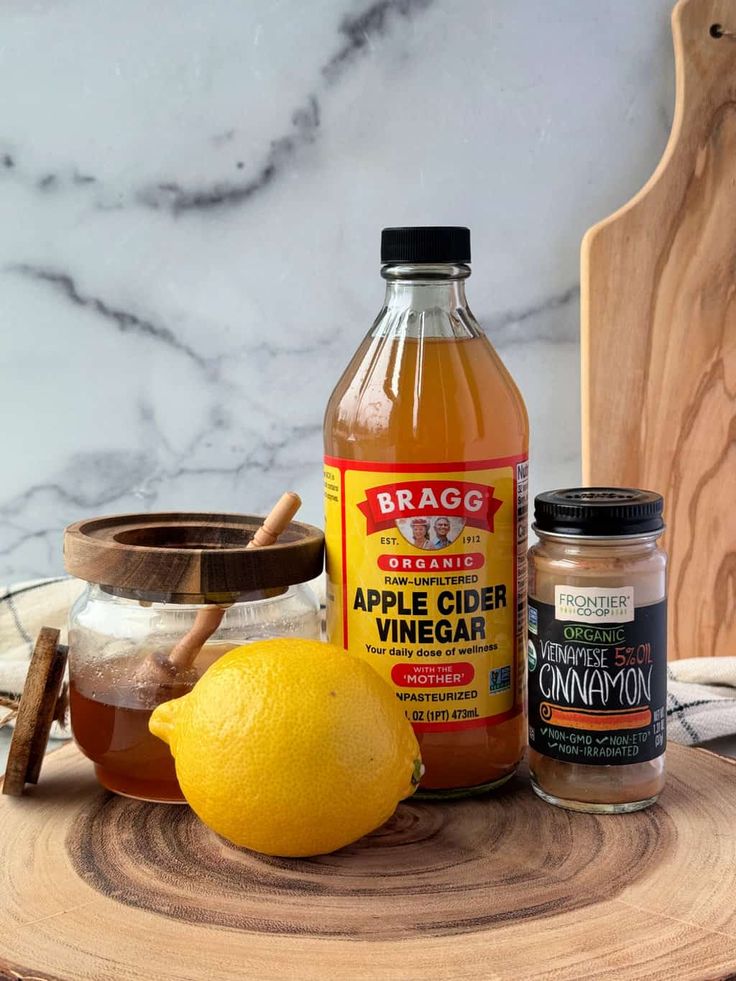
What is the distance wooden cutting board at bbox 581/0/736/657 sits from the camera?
131 cm

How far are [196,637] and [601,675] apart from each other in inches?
10.9

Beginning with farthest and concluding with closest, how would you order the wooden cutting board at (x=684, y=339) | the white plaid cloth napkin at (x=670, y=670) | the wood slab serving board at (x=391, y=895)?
1. the wooden cutting board at (x=684, y=339)
2. the white plaid cloth napkin at (x=670, y=670)
3. the wood slab serving board at (x=391, y=895)

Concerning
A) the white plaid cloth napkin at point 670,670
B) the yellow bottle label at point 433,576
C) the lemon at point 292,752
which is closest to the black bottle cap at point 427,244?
the yellow bottle label at point 433,576

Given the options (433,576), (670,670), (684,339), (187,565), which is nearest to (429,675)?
(433,576)

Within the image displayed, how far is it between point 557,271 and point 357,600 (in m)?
0.75

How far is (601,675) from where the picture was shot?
745 mm

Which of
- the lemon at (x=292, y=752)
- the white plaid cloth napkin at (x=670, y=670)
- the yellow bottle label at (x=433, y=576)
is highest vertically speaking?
the yellow bottle label at (x=433, y=576)

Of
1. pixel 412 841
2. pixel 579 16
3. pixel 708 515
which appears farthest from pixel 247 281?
pixel 412 841

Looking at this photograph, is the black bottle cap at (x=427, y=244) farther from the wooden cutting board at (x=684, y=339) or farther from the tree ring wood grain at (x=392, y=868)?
the wooden cutting board at (x=684, y=339)

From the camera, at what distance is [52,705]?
0.81m

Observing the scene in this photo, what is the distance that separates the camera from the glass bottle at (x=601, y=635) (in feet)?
2.43

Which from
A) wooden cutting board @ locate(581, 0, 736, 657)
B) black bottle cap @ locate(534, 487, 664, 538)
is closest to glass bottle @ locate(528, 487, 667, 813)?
black bottle cap @ locate(534, 487, 664, 538)

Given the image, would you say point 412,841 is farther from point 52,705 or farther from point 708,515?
point 708,515

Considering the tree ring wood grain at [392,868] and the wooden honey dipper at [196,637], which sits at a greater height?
the wooden honey dipper at [196,637]
